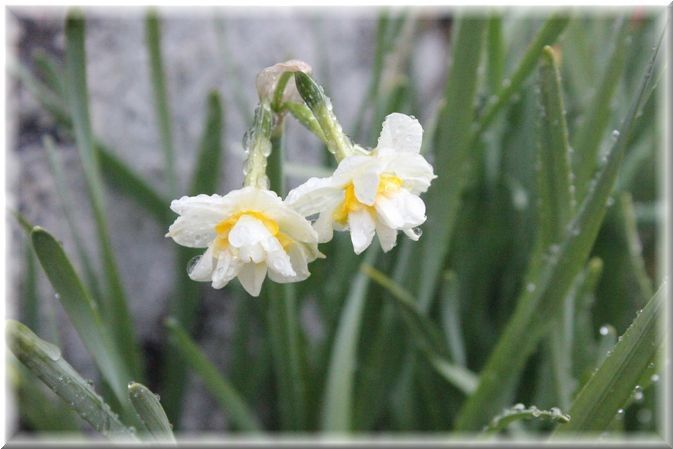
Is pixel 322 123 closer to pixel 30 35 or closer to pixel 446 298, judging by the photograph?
pixel 446 298

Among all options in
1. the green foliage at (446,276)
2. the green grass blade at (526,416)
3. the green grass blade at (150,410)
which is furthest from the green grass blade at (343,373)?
the green grass blade at (150,410)

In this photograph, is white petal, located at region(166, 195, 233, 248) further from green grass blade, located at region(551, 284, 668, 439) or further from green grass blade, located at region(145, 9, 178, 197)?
green grass blade, located at region(145, 9, 178, 197)

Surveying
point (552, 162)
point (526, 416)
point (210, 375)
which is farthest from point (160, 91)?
point (526, 416)

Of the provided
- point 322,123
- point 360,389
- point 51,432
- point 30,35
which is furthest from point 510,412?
point 30,35

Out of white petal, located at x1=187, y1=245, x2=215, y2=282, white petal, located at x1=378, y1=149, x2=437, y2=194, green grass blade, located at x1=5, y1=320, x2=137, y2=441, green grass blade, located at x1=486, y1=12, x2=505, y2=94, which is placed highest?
green grass blade, located at x1=486, y1=12, x2=505, y2=94

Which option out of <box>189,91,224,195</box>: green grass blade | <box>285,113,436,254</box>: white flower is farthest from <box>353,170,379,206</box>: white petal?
<box>189,91,224,195</box>: green grass blade

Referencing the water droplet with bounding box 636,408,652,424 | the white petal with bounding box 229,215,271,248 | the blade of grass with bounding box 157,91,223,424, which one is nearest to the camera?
the white petal with bounding box 229,215,271,248
